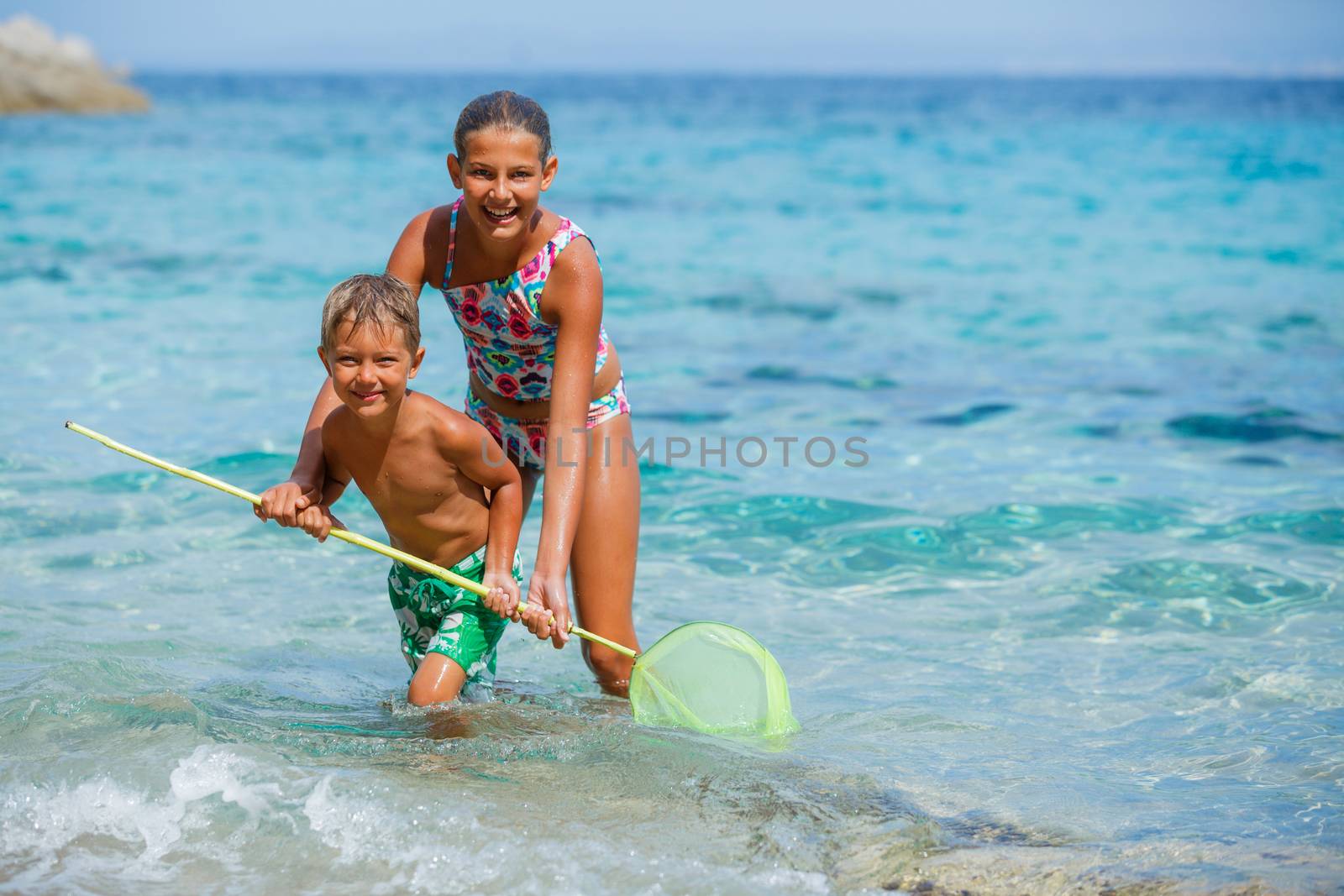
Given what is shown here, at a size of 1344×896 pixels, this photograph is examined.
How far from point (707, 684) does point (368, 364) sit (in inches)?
54.0

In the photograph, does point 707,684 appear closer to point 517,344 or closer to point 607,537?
point 607,537

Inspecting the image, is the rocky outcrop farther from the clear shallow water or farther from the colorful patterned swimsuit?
the colorful patterned swimsuit

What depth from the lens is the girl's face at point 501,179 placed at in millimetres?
3402

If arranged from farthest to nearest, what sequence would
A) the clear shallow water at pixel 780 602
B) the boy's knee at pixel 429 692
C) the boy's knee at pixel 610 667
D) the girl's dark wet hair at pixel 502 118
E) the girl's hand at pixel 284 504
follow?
the boy's knee at pixel 610 667 → the boy's knee at pixel 429 692 → the girl's dark wet hair at pixel 502 118 → the girl's hand at pixel 284 504 → the clear shallow water at pixel 780 602

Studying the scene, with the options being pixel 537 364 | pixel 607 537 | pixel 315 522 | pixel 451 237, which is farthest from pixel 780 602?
pixel 315 522

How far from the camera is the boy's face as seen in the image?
3.28 meters

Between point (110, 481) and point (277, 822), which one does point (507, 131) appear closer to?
point (277, 822)

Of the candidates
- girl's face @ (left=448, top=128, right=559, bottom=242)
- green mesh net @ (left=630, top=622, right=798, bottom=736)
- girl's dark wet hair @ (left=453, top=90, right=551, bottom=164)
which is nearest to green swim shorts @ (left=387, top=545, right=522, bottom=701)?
green mesh net @ (left=630, top=622, right=798, bottom=736)

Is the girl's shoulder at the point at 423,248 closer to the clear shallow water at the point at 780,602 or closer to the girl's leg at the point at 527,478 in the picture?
the girl's leg at the point at 527,478

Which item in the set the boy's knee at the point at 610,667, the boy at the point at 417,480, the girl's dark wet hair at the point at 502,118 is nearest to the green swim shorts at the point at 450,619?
the boy at the point at 417,480

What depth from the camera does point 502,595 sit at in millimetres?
3363

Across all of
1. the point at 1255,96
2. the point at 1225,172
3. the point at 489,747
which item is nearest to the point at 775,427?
the point at 489,747

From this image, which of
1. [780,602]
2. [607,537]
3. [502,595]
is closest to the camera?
[502,595]

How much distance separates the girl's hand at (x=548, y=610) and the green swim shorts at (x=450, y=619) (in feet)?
0.72
